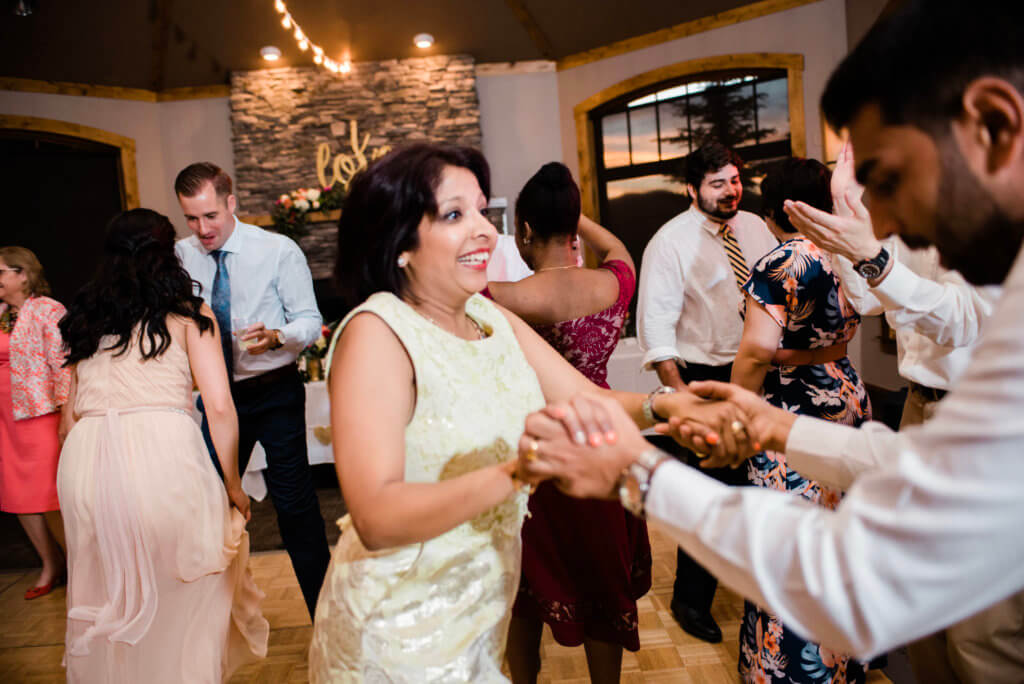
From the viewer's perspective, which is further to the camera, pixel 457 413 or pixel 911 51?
pixel 457 413

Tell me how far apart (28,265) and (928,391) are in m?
4.20

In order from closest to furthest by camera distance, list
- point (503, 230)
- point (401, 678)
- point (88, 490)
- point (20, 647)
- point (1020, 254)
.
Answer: point (1020, 254) → point (401, 678) → point (88, 490) → point (20, 647) → point (503, 230)

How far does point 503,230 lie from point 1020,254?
22.6 feet

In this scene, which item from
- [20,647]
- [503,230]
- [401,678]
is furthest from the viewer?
[503,230]

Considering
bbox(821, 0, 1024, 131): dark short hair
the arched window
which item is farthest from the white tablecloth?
bbox(821, 0, 1024, 131): dark short hair

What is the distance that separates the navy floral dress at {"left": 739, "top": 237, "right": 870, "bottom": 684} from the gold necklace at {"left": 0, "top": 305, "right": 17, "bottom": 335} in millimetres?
3827

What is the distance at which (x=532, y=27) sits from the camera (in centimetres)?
712

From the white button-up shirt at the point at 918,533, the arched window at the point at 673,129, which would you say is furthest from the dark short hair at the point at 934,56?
the arched window at the point at 673,129

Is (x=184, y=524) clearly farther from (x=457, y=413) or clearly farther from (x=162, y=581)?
(x=457, y=413)

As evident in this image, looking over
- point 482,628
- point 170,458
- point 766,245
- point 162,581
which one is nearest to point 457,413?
point 482,628

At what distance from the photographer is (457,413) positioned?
3.98 feet

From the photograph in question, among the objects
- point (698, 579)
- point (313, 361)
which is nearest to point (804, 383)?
point (698, 579)

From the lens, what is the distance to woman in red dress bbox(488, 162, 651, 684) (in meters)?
1.98

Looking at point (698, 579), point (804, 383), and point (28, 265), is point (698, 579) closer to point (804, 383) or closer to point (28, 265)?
point (804, 383)
